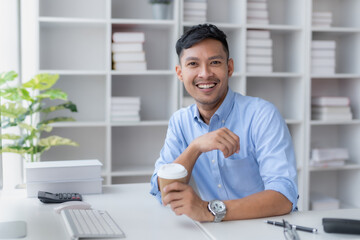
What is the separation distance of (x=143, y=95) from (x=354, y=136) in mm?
1883

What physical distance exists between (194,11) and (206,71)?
1671mm

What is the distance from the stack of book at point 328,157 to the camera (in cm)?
353

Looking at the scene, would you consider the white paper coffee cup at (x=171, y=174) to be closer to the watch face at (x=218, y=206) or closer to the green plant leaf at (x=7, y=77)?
the watch face at (x=218, y=206)

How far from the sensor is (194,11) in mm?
3338

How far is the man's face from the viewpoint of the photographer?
179cm

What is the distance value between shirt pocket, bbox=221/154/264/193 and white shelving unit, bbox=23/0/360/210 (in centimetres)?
150

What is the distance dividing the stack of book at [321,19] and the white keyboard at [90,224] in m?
2.79

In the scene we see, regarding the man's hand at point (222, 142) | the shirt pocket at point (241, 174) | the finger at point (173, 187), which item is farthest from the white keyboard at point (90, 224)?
the shirt pocket at point (241, 174)

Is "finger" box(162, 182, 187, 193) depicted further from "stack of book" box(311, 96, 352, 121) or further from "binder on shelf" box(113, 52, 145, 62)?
"stack of book" box(311, 96, 352, 121)

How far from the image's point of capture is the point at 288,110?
369cm

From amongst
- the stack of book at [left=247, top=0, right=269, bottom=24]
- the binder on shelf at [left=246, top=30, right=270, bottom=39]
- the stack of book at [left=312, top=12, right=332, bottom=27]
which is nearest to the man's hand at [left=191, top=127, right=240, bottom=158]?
the binder on shelf at [left=246, top=30, right=270, bottom=39]

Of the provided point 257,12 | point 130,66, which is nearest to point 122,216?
point 130,66

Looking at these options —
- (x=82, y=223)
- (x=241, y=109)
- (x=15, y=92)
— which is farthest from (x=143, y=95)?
(x=82, y=223)

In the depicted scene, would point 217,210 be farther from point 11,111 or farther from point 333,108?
point 333,108
